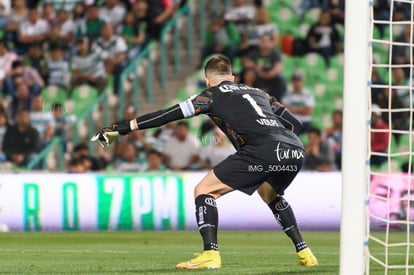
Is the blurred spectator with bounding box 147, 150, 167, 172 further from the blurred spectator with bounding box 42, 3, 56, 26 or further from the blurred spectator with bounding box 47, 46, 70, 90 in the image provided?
the blurred spectator with bounding box 42, 3, 56, 26

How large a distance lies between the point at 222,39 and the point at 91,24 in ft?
8.52

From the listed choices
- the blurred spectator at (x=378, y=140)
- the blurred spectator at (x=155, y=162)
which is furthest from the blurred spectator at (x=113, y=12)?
the blurred spectator at (x=378, y=140)

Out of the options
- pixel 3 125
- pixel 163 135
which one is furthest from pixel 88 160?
pixel 3 125

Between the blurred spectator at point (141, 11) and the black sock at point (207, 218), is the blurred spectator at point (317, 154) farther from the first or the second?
the black sock at point (207, 218)

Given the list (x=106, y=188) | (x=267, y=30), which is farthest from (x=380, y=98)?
(x=106, y=188)

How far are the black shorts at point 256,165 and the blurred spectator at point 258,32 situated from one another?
1026 centimetres

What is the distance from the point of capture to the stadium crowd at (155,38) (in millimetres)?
17859

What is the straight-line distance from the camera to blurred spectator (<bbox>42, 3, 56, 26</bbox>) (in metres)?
21.8

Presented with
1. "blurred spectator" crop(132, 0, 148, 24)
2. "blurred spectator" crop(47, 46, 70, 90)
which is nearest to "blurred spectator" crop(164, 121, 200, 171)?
"blurred spectator" crop(47, 46, 70, 90)

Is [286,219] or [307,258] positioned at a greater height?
[286,219]

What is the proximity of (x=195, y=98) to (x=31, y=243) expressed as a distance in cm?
476

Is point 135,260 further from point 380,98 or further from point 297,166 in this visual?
point 380,98

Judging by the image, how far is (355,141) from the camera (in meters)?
7.09

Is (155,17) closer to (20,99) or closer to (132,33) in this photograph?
(132,33)
